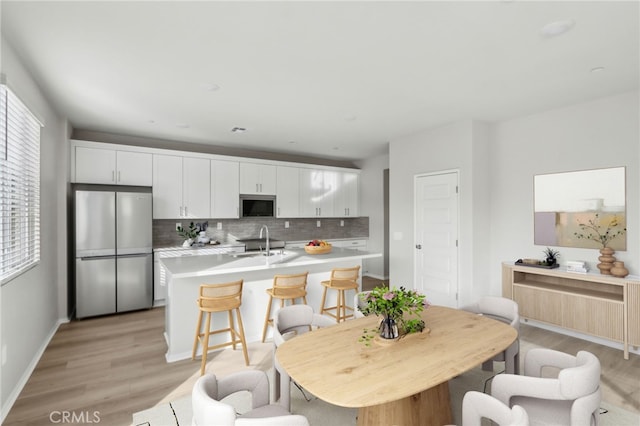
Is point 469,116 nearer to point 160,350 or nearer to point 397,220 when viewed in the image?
point 397,220

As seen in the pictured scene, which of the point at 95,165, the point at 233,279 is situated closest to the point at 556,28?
the point at 233,279

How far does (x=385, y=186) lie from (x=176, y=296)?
487 centimetres

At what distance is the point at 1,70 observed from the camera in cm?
222

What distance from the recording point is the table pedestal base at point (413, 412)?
171cm

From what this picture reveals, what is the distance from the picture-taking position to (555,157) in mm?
3973

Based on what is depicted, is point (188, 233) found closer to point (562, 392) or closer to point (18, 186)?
point (18, 186)

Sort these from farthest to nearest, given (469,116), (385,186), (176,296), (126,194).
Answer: (385,186)
(126,194)
(469,116)
(176,296)

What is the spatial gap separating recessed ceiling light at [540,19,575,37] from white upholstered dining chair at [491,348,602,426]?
6.81ft

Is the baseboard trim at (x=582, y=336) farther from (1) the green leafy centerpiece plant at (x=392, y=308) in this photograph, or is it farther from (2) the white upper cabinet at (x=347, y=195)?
(2) the white upper cabinet at (x=347, y=195)

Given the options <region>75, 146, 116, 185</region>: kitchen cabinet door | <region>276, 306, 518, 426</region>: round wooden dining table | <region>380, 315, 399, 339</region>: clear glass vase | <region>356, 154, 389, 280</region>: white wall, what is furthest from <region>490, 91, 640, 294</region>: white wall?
<region>75, 146, 116, 185</region>: kitchen cabinet door

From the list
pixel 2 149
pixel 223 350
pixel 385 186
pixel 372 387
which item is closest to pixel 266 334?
pixel 223 350

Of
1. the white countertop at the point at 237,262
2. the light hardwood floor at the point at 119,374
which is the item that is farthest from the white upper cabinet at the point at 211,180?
the light hardwood floor at the point at 119,374

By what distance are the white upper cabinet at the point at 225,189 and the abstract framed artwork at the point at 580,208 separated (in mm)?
4674

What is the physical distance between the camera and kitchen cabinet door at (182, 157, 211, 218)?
539cm
